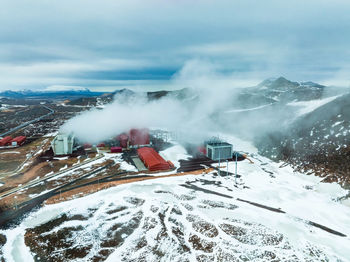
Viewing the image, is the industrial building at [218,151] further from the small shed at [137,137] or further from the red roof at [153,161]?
the small shed at [137,137]

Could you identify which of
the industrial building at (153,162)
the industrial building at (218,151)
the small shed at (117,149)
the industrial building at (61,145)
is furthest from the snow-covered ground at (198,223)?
the industrial building at (61,145)

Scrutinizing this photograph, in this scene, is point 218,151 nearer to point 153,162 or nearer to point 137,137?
point 153,162

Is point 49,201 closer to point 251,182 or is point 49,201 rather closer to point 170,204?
point 170,204

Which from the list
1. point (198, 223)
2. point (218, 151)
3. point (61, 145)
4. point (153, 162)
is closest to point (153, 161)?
point (153, 162)

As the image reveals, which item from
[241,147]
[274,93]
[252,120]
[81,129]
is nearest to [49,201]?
[81,129]

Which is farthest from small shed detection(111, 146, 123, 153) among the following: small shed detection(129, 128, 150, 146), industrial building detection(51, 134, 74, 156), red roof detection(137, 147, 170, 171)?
industrial building detection(51, 134, 74, 156)
